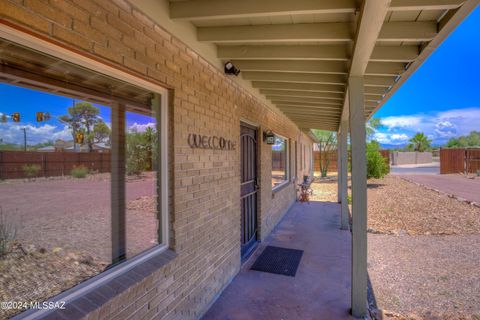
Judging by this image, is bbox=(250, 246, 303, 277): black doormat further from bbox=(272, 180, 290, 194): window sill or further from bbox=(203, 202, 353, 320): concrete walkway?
bbox=(272, 180, 290, 194): window sill

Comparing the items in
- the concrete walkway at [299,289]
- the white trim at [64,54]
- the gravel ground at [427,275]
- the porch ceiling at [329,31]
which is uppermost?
the porch ceiling at [329,31]

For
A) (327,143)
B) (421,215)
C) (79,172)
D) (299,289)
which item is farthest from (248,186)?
(327,143)

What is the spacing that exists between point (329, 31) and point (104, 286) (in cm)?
255

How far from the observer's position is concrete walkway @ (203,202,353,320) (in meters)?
2.91

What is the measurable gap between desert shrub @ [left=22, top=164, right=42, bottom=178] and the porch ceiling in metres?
1.52

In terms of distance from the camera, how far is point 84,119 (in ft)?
5.82

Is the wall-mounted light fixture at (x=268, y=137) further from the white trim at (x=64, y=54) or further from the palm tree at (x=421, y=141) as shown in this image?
the palm tree at (x=421, y=141)

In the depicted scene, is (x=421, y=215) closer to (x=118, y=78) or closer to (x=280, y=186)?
(x=280, y=186)

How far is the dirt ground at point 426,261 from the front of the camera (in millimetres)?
3092

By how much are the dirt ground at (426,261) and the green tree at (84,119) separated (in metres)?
3.27

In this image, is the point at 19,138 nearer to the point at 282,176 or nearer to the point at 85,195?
the point at 85,195

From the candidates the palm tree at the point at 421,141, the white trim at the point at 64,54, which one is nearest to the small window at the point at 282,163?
the white trim at the point at 64,54

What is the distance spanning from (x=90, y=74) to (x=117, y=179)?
2.45 feet

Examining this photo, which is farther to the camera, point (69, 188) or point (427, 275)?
point (427, 275)
